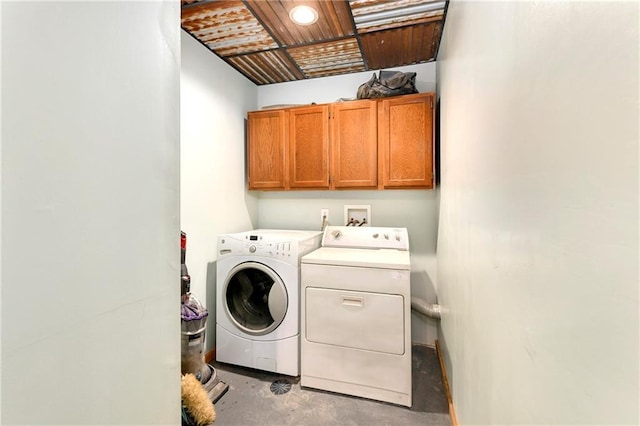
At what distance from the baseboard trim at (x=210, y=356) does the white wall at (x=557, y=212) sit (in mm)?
1945

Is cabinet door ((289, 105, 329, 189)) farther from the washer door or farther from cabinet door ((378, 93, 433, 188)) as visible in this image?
the washer door

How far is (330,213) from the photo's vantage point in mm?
2758

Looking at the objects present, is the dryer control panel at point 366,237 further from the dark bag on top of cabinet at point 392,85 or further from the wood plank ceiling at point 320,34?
the wood plank ceiling at point 320,34

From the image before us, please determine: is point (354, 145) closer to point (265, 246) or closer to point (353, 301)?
point (265, 246)

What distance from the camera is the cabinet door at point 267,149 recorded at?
101 inches

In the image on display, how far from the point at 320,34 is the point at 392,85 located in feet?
2.26

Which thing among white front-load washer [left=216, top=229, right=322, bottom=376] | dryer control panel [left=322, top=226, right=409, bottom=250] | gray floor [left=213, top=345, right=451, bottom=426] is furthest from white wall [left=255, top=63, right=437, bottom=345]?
gray floor [left=213, top=345, right=451, bottom=426]

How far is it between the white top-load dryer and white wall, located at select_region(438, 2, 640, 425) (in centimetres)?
71

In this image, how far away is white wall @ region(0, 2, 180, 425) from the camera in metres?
0.50

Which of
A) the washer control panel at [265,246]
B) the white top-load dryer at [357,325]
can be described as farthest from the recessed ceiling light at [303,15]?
the white top-load dryer at [357,325]

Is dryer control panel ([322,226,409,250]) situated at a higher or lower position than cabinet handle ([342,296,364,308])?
higher

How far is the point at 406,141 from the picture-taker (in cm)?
225

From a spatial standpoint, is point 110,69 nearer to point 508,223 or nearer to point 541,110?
point 541,110

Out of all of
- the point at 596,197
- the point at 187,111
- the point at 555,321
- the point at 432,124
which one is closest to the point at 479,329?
the point at 555,321
